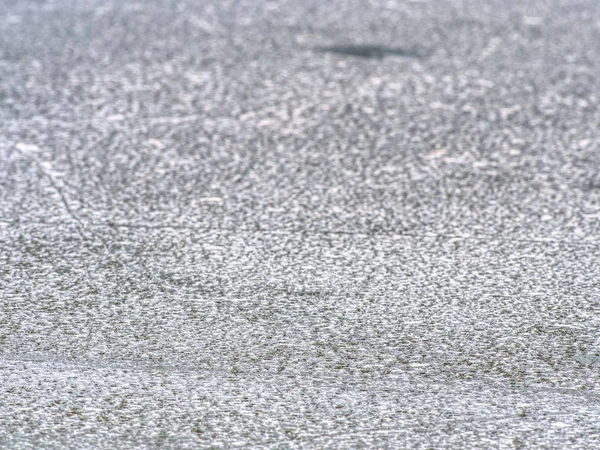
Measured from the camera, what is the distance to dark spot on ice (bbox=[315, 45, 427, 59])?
5207mm

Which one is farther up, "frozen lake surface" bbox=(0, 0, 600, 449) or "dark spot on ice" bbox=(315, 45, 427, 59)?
"dark spot on ice" bbox=(315, 45, 427, 59)

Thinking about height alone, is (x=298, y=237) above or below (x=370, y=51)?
below

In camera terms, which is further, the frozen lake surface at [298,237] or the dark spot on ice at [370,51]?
the dark spot on ice at [370,51]

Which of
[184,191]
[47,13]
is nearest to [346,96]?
[184,191]

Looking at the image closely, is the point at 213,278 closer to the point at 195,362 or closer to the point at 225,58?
the point at 195,362

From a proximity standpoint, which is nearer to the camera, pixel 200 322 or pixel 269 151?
pixel 200 322

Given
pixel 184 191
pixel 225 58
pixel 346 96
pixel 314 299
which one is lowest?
pixel 314 299

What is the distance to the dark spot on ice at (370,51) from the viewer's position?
521cm

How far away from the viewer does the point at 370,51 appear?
17.3ft

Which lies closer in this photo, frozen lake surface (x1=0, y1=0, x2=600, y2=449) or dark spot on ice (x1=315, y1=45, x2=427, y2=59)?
frozen lake surface (x1=0, y1=0, x2=600, y2=449)

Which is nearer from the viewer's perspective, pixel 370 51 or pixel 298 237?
pixel 298 237

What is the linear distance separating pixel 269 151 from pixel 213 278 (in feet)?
3.54

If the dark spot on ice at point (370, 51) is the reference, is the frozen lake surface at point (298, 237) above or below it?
below

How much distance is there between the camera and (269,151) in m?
Result: 4.01
